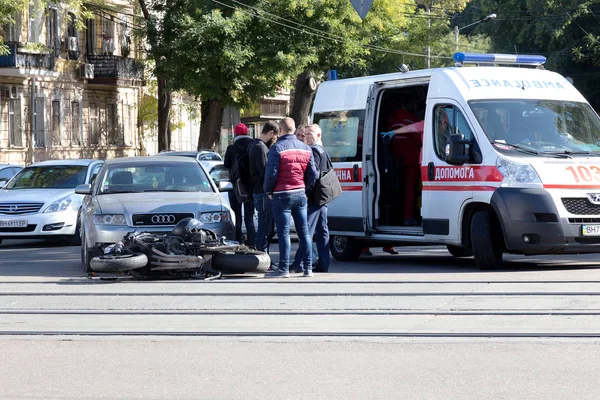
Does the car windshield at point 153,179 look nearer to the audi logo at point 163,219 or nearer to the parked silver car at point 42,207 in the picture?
the audi logo at point 163,219

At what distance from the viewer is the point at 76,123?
5075 centimetres

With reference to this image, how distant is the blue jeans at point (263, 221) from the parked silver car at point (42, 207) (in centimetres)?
611

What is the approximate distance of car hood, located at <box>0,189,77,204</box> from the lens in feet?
65.0

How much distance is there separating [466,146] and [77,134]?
38.8 m

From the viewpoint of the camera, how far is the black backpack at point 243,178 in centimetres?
1513

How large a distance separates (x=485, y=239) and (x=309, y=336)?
5.03 m

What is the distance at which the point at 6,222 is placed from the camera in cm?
1962

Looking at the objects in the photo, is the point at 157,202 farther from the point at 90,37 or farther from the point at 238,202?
the point at 90,37

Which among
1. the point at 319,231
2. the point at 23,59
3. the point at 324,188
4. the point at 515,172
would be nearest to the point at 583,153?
the point at 515,172

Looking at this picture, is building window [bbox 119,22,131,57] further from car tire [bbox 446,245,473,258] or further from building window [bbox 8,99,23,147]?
car tire [bbox 446,245,473,258]

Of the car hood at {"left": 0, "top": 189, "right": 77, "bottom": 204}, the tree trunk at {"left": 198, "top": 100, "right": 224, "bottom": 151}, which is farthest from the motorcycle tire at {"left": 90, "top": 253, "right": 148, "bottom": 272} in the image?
the tree trunk at {"left": 198, "top": 100, "right": 224, "bottom": 151}

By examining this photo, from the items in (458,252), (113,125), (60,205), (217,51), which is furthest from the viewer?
(113,125)

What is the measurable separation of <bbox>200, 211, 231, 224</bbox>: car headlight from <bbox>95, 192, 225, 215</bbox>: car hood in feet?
0.19

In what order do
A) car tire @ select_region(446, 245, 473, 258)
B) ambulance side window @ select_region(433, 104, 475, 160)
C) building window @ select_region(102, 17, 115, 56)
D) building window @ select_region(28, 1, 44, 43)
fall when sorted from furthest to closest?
1. building window @ select_region(102, 17, 115, 56)
2. building window @ select_region(28, 1, 44, 43)
3. car tire @ select_region(446, 245, 473, 258)
4. ambulance side window @ select_region(433, 104, 475, 160)
